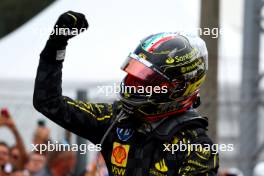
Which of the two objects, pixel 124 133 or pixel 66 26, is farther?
pixel 124 133

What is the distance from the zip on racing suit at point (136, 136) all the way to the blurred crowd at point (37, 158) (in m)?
2.80

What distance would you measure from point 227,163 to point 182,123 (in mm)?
4064

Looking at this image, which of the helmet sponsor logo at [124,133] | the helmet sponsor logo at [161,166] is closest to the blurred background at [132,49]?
the helmet sponsor logo at [124,133]

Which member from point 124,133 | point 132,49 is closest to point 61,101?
point 124,133

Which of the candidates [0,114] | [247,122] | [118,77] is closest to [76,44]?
[118,77]

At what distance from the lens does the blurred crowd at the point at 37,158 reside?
6098 millimetres

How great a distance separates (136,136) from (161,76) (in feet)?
0.85

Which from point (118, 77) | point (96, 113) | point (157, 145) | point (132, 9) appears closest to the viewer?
point (157, 145)

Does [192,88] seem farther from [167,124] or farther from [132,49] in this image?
[132,49]

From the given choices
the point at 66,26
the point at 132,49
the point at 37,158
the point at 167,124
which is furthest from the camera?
the point at 132,49

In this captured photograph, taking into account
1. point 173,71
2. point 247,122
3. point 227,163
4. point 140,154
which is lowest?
point 227,163

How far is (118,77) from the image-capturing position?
276 inches

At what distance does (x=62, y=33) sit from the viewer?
9.99ft

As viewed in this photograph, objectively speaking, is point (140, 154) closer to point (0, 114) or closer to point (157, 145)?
point (157, 145)
